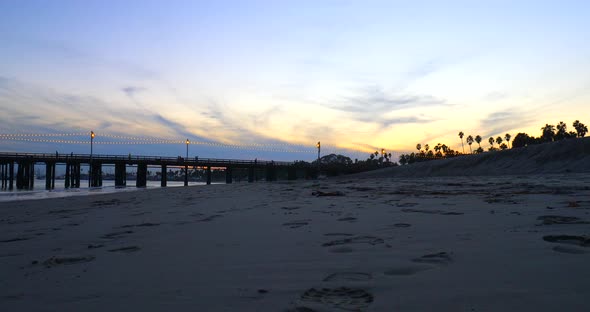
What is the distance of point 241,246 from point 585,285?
2318 mm

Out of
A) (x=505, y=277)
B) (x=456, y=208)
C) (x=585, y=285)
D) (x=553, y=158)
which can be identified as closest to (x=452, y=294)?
(x=505, y=277)

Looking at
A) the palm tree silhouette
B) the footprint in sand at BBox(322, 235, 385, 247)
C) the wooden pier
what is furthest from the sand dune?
the palm tree silhouette

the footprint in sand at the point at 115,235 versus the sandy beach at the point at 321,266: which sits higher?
the sandy beach at the point at 321,266

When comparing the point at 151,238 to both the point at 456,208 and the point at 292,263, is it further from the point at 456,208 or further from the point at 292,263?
the point at 456,208

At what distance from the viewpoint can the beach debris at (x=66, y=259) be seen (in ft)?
9.77

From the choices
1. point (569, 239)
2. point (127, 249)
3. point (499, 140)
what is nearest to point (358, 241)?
point (569, 239)

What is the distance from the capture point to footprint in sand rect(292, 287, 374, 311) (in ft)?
5.53

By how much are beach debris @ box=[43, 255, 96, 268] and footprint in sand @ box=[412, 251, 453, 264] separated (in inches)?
102

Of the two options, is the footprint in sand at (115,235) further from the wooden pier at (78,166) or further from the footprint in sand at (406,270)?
the wooden pier at (78,166)

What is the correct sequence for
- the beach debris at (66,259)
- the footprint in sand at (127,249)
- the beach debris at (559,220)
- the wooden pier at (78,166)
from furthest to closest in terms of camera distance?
1. the wooden pier at (78,166)
2. the beach debris at (559,220)
3. the footprint in sand at (127,249)
4. the beach debris at (66,259)

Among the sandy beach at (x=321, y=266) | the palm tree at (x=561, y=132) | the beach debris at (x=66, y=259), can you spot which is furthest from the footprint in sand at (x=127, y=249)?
the palm tree at (x=561, y=132)

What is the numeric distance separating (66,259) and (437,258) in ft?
9.71

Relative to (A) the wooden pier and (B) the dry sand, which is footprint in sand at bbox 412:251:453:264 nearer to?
(B) the dry sand

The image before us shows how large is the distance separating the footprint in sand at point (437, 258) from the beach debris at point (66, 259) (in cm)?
259
